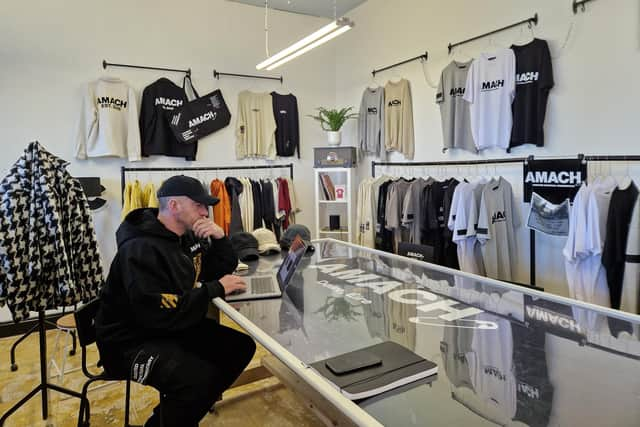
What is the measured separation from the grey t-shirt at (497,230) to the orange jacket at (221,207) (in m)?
2.47

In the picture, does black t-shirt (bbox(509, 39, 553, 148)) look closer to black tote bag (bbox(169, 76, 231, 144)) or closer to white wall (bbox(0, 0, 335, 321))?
white wall (bbox(0, 0, 335, 321))

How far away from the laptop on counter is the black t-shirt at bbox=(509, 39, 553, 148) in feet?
6.99

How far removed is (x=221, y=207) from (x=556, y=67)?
3.19 metres

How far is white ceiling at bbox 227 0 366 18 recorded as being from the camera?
16.6 feet

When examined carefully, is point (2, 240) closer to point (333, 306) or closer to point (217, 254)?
point (217, 254)

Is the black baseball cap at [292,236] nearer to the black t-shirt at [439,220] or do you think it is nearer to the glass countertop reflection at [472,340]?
the glass countertop reflection at [472,340]

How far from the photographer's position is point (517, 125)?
3.44m

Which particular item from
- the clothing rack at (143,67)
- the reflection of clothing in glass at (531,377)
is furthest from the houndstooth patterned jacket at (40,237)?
the clothing rack at (143,67)

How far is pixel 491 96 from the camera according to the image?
3574 millimetres

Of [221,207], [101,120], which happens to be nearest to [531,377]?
[221,207]

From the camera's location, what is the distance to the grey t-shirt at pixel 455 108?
389cm

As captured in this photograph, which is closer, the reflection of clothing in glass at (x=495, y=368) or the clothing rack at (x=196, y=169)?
the reflection of clothing in glass at (x=495, y=368)

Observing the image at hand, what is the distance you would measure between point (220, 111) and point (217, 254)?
9.62ft

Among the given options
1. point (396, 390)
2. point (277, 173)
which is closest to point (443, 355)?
point (396, 390)
